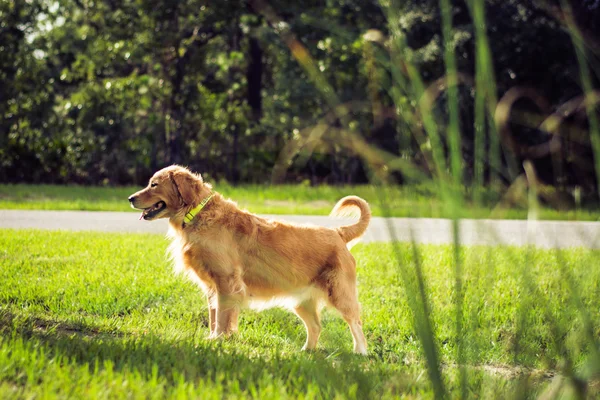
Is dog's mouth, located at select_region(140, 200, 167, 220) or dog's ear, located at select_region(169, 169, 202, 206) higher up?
dog's ear, located at select_region(169, 169, 202, 206)

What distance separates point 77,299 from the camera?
6.25 meters

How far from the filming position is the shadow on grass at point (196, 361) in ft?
11.3

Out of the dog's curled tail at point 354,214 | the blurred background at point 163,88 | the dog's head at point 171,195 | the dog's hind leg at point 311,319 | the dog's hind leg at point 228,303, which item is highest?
the blurred background at point 163,88

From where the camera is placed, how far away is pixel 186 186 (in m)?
5.75

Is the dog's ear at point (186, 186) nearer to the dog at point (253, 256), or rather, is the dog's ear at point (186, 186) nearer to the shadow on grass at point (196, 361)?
the dog at point (253, 256)

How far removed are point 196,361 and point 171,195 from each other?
85.2 inches

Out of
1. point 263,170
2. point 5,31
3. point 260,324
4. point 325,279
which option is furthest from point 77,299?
point 5,31

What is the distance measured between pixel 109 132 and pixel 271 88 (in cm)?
963

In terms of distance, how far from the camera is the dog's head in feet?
18.8

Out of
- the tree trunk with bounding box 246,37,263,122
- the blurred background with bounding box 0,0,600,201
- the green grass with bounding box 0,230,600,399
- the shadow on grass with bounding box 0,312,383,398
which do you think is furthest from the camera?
the tree trunk with bounding box 246,37,263,122

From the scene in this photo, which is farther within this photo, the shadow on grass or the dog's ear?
the dog's ear

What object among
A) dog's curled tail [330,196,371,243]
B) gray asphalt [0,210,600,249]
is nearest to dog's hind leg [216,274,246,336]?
dog's curled tail [330,196,371,243]

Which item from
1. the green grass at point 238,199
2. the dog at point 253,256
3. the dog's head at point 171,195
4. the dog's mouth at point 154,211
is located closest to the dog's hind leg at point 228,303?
the dog at point 253,256

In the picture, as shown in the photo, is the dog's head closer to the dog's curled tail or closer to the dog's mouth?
the dog's mouth
